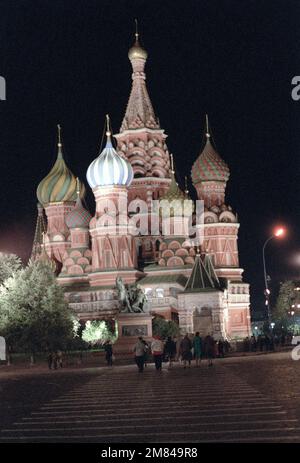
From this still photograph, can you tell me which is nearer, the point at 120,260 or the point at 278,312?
the point at 120,260

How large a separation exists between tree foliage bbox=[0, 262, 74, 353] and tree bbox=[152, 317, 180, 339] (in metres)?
10.4

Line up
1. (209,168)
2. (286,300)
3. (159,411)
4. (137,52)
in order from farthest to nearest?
1. (286,300)
2. (137,52)
3. (209,168)
4. (159,411)

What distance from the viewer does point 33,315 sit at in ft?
148

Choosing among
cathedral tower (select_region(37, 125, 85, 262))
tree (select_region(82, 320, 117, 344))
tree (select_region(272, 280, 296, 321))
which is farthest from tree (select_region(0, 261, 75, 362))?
tree (select_region(272, 280, 296, 321))

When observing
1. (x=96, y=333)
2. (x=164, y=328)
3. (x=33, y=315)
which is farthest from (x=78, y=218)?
(x=33, y=315)

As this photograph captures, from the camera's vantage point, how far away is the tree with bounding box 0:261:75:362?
44125mm

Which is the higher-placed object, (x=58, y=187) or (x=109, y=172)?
(x=58, y=187)

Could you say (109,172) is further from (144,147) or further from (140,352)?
(140,352)

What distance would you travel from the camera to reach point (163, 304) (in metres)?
68.1

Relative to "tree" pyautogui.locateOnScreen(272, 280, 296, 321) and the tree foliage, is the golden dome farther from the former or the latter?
the tree foliage

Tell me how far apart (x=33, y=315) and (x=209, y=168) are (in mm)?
37905

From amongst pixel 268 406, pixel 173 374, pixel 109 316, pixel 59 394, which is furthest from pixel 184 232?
pixel 268 406

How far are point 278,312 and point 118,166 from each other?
113ft
